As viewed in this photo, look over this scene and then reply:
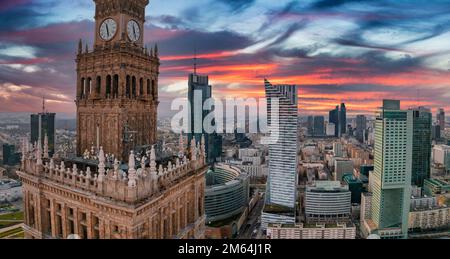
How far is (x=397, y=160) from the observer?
16703 millimetres

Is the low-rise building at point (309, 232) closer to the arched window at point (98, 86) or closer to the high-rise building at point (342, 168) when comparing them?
the arched window at point (98, 86)

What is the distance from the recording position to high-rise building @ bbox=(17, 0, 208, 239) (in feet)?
12.8

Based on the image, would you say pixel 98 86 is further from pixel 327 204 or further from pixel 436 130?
pixel 327 204

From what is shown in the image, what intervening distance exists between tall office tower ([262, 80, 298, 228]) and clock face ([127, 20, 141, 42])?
1392 centimetres

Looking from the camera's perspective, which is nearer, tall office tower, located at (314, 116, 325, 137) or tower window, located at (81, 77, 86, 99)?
tower window, located at (81, 77, 86, 99)

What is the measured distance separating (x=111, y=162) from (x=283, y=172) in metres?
17.5

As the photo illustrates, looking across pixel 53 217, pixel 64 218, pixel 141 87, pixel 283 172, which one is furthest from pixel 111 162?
pixel 283 172

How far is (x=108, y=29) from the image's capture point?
471 centimetres

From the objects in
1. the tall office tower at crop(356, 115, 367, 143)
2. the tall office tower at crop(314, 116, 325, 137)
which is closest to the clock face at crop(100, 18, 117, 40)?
the tall office tower at crop(356, 115, 367, 143)

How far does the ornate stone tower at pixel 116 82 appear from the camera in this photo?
458 centimetres

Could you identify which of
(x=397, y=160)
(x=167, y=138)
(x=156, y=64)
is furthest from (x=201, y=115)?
(x=397, y=160)

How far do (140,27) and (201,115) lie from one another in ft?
8.70

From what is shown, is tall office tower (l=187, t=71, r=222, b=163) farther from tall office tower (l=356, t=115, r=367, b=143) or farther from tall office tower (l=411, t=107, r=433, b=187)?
tall office tower (l=411, t=107, r=433, b=187)

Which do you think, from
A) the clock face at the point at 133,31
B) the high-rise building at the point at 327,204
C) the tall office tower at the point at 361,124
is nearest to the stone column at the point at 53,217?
the clock face at the point at 133,31
